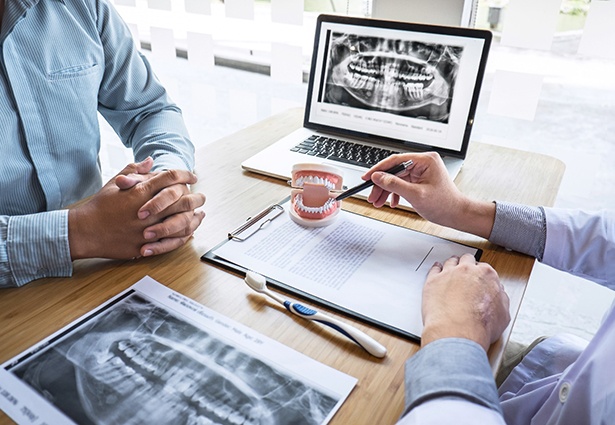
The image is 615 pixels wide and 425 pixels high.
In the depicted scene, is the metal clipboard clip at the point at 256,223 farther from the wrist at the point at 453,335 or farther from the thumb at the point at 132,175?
the wrist at the point at 453,335

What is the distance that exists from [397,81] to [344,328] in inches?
27.9

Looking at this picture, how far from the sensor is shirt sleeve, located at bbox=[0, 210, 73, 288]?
71 cm

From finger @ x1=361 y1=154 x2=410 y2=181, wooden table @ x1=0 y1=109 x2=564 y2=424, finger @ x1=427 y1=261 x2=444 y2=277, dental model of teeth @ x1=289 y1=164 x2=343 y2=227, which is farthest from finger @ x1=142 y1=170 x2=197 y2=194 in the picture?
finger @ x1=427 y1=261 x2=444 y2=277

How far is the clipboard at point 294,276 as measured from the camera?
669 mm

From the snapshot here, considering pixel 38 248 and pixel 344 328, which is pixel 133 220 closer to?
pixel 38 248

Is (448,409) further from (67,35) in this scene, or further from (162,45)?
(162,45)

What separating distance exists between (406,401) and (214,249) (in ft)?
1.33

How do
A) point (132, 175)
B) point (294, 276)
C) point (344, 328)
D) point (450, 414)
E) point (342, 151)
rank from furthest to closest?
point (342, 151)
point (132, 175)
point (294, 276)
point (344, 328)
point (450, 414)

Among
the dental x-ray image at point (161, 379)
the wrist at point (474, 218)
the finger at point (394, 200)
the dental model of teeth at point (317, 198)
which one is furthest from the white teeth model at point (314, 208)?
the dental x-ray image at point (161, 379)

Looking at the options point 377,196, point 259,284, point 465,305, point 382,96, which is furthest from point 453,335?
point 382,96

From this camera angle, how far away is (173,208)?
32.1 inches

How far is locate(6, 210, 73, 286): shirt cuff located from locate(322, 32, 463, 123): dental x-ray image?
2.35 ft

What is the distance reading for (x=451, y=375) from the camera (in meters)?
0.55

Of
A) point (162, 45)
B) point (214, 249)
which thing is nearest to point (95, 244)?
point (214, 249)
